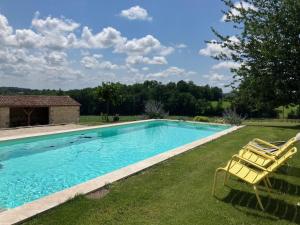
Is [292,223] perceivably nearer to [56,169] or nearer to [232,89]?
[232,89]

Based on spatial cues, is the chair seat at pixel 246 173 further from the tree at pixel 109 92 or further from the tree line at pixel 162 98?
the tree line at pixel 162 98

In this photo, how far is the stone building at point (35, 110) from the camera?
59.4 feet

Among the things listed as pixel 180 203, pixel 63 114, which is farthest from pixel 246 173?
pixel 63 114

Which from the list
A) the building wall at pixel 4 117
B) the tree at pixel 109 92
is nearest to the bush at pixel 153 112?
the tree at pixel 109 92

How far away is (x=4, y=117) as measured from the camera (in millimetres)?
17609

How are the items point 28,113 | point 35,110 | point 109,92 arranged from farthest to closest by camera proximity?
point 109,92 → point 35,110 → point 28,113

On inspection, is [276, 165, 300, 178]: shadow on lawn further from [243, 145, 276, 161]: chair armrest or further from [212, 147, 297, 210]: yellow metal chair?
[212, 147, 297, 210]: yellow metal chair

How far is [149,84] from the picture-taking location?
61531 millimetres

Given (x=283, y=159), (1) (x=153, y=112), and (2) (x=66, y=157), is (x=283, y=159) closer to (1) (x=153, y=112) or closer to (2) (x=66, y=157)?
(2) (x=66, y=157)

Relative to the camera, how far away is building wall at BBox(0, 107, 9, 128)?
17.4m

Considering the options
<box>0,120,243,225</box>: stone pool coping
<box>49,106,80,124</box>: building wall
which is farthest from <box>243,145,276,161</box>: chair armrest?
<box>49,106,80,124</box>: building wall

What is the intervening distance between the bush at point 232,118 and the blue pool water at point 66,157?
4329 mm

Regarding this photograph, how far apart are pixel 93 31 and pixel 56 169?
17.4 meters

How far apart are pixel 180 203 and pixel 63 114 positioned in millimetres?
17534
